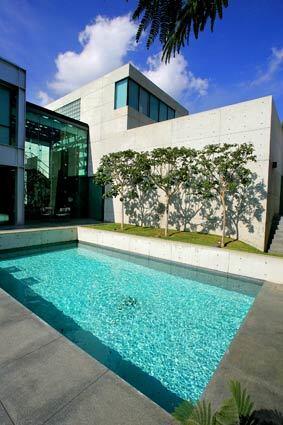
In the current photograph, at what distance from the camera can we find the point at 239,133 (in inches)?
438

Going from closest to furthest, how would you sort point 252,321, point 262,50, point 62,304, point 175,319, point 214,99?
point 262,50 → point 252,321 → point 175,319 → point 62,304 → point 214,99

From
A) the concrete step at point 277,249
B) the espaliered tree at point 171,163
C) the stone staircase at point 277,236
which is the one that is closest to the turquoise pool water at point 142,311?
the concrete step at point 277,249

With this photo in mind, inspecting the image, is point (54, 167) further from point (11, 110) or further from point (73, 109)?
point (73, 109)

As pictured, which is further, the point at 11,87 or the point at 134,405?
the point at 11,87

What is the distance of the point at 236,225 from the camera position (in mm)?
11242

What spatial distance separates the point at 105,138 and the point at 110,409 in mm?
16918

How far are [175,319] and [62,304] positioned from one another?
2883 mm

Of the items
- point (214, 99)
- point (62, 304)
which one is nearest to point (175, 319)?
point (62, 304)

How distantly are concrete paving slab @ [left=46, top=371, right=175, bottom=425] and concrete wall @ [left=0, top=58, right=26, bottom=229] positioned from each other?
510 inches

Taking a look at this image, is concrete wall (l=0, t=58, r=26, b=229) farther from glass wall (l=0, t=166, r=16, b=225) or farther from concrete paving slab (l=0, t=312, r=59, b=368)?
concrete paving slab (l=0, t=312, r=59, b=368)

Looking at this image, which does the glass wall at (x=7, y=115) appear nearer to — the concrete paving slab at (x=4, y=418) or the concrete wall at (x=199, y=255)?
the concrete wall at (x=199, y=255)

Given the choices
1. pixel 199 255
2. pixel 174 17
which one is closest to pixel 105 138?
pixel 199 255

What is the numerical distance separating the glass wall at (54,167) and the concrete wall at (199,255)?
556cm

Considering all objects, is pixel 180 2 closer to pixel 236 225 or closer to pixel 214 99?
pixel 236 225
